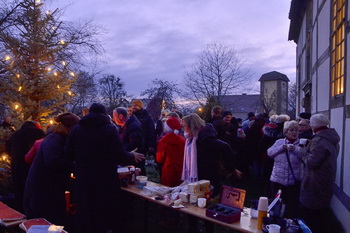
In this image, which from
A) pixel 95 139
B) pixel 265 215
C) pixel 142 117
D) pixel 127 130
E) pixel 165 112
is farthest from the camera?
pixel 165 112

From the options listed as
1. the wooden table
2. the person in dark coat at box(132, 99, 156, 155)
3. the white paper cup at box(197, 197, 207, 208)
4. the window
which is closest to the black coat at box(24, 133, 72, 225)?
the wooden table

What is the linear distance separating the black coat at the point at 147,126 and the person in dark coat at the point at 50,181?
8.42 ft

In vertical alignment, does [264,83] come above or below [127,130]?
above

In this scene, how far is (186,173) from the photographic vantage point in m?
4.18

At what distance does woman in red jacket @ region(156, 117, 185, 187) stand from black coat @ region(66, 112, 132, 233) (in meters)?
1.05

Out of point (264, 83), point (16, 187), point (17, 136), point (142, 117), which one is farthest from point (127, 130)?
point (264, 83)

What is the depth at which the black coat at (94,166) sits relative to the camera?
135 inches

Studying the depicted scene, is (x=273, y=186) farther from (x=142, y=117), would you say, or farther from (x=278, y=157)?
(x=142, y=117)

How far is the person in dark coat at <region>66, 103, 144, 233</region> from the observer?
11.3ft

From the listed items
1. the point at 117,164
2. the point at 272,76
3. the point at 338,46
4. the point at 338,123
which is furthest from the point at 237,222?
the point at 272,76

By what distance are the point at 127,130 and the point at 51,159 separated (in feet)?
5.34

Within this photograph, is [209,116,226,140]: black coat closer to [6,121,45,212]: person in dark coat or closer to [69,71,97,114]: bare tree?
[6,121,45,212]: person in dark coat

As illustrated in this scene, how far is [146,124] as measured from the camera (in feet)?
20.9

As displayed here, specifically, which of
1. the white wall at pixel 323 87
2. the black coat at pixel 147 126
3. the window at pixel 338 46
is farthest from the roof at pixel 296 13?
the black coat at pixel 147 126
